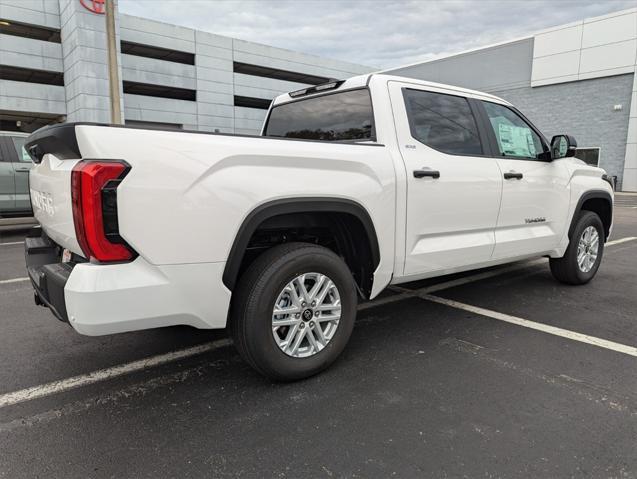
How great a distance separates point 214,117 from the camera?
37.4 metres

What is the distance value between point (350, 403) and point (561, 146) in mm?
3337

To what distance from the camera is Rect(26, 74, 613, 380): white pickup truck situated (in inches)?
83.7

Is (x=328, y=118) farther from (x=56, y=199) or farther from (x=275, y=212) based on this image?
(x=56, y=199)

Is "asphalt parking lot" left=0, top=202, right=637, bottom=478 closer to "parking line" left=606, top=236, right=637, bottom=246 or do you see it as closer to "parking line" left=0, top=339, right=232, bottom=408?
"parking line" left=0, top=339, right=232, bottom=408

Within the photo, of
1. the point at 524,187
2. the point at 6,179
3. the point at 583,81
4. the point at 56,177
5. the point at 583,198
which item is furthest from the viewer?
the point at 583,81

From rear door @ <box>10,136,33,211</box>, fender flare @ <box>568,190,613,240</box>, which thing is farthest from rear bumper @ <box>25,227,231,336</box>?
rear door @ <box>10,136,33,211</box>

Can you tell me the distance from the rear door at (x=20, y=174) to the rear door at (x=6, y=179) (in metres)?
0.06

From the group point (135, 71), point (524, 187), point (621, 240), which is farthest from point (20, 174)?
point (135, 71)

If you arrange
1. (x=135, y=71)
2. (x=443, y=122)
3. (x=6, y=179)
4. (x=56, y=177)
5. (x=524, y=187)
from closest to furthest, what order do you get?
(x=56, y=177)
(x=443, y=122)
(x=524, y=187)
(x=6, y=179)
(x=135, y=71)

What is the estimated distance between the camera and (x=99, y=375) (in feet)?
9.46

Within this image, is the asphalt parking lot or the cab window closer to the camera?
the asphalt parking lot

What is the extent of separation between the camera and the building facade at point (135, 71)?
2909cm

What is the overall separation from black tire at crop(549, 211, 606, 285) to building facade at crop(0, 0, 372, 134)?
24169 mm

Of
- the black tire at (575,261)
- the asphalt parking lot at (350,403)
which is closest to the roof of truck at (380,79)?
the black tire at (575,261)
